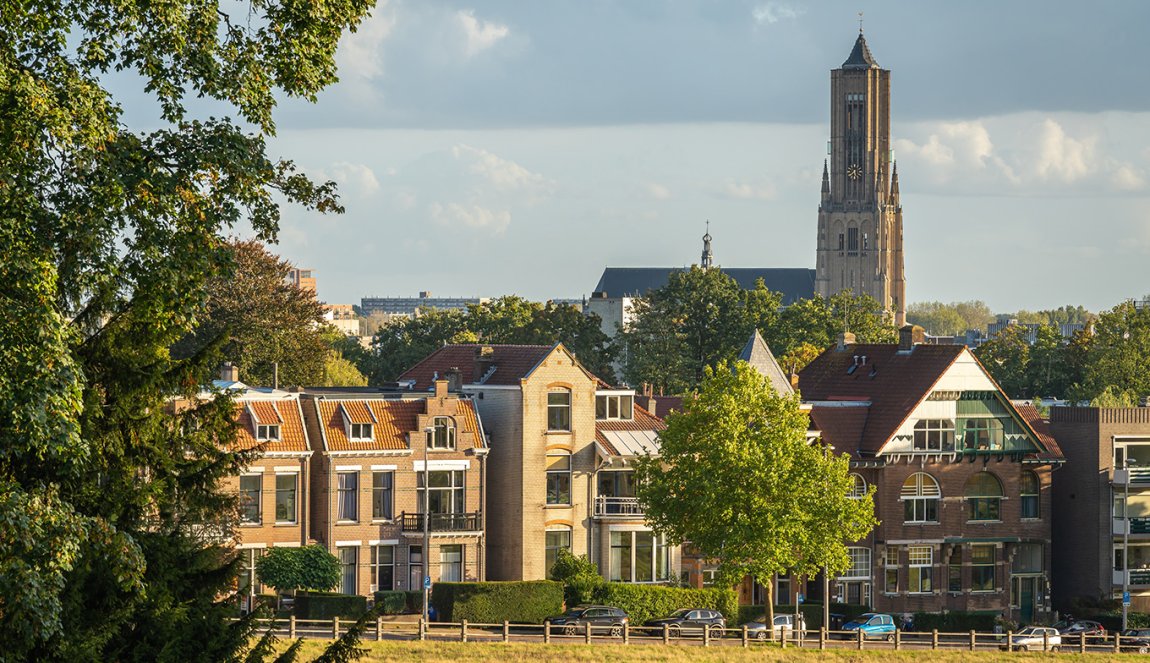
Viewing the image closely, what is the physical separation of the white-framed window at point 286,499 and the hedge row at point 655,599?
421 inches

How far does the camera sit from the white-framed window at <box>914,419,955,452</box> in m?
77.2

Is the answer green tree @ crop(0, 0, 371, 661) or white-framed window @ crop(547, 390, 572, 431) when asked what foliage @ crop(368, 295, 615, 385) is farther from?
green tree @ crop(0, 0, 371, 661)

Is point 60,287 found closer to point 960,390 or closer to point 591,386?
point 591,386

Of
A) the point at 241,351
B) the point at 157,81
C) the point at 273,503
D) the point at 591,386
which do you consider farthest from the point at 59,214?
the point at 241,351

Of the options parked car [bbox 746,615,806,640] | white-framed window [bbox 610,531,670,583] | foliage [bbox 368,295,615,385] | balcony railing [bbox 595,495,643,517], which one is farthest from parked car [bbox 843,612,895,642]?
foliage [bbox 368,295,615,385]

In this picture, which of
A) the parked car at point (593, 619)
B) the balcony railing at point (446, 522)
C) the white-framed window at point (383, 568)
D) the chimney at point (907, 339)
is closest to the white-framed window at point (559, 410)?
the balcony railing at point (446, 522)

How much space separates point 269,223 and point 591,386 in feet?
151

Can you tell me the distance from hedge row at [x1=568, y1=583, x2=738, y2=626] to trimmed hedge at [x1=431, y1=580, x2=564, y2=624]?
Answer: 2368 millimetres

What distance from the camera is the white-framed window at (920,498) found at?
7731cm

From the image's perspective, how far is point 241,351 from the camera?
306 ft

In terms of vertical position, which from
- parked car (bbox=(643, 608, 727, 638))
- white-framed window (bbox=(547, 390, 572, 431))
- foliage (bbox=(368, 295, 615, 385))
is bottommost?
parked car (bbox=(643, 608, 727, 638))

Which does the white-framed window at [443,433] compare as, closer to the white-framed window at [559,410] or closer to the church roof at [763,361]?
the white-framed window at [559,410]

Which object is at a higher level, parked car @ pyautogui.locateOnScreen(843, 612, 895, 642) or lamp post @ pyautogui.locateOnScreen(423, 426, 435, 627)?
lamp post @ pyautogui.locateOnScreen(423, 426, 435, 627)

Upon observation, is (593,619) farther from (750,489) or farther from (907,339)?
(907,339)
